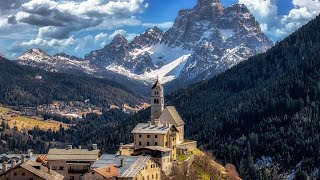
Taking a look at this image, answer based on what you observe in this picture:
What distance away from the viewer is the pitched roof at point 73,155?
169000 millimetres

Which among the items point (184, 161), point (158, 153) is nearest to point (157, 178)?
point (158, 153)

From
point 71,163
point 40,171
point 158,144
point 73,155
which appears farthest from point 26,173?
point 158,144

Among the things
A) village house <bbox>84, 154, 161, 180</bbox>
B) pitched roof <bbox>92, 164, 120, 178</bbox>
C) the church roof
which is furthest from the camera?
the church roof

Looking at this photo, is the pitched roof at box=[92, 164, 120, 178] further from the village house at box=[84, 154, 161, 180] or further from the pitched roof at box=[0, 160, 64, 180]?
the pitched roof at box=[0, 160, 64, 180]

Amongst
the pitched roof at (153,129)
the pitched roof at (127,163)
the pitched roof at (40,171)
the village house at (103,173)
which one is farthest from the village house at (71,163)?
the pitched roof at (153,129)

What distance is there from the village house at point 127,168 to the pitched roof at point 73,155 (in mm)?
6871

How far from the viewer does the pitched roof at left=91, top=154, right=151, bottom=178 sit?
502ft

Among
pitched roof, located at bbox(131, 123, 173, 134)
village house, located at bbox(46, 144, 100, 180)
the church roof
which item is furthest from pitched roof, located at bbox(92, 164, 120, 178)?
pitched roof, located at bbox(131, 123, 173, 134)

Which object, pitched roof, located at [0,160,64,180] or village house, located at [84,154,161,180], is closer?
village house, located at [84,154,161,180]

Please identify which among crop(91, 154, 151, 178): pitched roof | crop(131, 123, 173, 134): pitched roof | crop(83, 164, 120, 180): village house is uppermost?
crop(131, 123, 173, 134): pitched roof

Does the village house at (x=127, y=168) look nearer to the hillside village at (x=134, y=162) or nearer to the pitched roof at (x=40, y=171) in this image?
the hillside village at (x=134, y=162)

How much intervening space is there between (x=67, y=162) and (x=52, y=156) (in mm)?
5024

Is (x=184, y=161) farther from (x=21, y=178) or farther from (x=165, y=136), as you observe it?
(x=21, y=178)

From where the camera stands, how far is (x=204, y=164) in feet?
635
